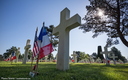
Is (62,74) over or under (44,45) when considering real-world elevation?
under

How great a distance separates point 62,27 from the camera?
197 inches

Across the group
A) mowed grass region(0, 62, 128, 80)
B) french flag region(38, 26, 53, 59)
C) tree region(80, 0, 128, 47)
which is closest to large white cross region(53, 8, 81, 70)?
mowed grass region(0, 62, 128, 80)

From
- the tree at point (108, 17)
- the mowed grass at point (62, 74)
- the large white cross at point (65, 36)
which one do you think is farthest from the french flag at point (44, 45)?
the tree at point (108, 17)

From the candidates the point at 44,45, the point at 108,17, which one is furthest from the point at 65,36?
the point at 108,17

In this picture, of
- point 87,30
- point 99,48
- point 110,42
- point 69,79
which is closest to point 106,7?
point 87,30

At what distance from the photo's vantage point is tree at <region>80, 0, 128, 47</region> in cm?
944

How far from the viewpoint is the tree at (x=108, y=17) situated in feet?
31.0

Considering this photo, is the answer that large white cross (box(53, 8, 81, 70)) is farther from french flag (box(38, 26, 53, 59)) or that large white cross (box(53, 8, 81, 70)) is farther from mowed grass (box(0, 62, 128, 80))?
french flag (box(38, 26, 53, 59))

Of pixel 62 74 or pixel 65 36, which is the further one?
pixel 65 36

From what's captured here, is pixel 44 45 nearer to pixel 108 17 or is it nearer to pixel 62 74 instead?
pixel 62 74

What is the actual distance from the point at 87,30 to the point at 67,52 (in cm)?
823

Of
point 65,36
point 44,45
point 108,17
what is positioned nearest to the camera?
point 44,45

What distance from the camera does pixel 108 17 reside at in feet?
34.1

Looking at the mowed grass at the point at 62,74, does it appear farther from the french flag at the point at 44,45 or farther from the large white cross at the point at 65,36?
the french flag at the point at 44,45
